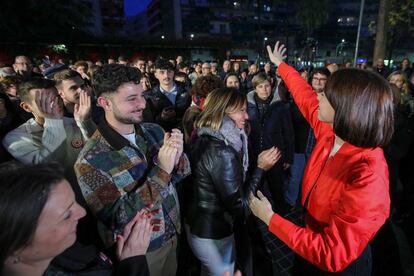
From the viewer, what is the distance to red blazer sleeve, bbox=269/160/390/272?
115 centimetres

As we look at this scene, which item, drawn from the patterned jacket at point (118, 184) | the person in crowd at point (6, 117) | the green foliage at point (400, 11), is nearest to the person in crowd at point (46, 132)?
the patterned jacket at point (118, 184)

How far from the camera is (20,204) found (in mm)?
900

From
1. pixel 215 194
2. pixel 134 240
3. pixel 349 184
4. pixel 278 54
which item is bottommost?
pixel 215 194

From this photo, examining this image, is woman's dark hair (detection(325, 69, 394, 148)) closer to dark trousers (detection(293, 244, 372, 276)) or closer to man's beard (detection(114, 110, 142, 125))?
dark trousers (detection(293, 244, 372, 276))

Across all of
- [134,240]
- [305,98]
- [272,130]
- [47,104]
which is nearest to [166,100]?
[272,130]

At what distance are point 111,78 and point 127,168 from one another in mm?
717

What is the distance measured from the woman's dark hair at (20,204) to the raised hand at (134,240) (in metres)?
0.45

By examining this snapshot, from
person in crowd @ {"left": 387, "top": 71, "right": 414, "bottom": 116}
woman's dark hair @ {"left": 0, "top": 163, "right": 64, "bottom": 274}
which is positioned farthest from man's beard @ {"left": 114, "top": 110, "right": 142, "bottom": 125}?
person in crowd @ {"left": 387, "top": 71, "right": 414, "bottom": 116}

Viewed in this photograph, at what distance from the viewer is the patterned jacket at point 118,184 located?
5.08ft

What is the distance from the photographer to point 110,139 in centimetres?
170

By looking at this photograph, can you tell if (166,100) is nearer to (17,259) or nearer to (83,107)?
(83,107)

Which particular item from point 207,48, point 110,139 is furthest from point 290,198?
point 207,48

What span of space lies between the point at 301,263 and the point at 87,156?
1707 millimetres

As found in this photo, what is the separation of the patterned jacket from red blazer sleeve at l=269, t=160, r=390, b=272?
983 mm
